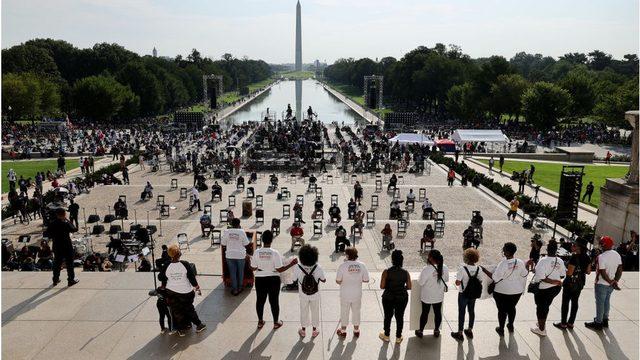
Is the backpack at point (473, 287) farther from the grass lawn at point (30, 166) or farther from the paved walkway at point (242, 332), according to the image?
the grass lawn at point (30, 166)

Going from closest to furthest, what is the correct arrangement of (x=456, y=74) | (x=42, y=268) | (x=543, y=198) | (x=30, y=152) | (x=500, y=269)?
1. (x=500, y=269)
2. (x=42, y=268)
3. (x=543, y=198)
4. (x=30, y=152)
5. (x=456, y=74)

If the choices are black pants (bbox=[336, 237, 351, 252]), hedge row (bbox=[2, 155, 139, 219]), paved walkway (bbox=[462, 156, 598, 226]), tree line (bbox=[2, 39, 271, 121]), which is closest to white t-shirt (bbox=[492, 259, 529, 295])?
black pants (bbox=[336, 237, 351, 252])

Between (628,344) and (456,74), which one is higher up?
(456,74)

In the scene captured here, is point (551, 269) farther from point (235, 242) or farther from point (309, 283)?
point (235, 242)

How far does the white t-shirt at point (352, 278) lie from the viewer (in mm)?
6902

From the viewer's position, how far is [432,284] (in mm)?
6949

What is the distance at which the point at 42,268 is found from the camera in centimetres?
1266

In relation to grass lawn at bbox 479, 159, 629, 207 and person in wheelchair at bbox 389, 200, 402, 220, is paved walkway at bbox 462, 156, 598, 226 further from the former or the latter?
person in wheelchair at bbox 389, 200, 402, 220

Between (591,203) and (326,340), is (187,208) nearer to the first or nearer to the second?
(326,340)

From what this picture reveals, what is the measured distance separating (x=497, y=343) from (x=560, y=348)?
2.77ft

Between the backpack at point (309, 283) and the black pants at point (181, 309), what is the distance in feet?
5.23

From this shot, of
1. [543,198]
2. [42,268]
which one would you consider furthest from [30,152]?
Answer: [543,198]

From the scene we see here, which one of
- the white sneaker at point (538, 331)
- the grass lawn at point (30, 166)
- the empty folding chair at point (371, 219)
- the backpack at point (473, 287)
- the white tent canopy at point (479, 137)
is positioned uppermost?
the backpack at point (473, 287)

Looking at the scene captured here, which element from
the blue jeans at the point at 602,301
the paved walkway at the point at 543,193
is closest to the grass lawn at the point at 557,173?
the paved walkway at the point at 543,193
